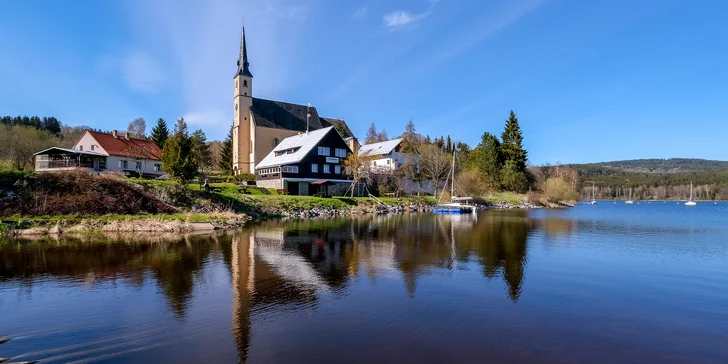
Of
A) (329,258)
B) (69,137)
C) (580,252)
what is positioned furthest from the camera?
(69,137)

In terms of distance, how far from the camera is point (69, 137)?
2589 inches

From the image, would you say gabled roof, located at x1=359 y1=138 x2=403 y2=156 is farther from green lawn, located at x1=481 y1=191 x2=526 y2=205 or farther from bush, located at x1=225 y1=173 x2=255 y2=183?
bush, located at x1=225 y1=173 x2=255 y2=183

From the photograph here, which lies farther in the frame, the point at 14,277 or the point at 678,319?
the point at 14,277

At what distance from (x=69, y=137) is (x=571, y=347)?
3179 inches

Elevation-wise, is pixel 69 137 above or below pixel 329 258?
above

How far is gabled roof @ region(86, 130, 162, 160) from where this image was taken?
1897 inches

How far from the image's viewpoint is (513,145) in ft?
244

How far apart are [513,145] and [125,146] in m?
65.4

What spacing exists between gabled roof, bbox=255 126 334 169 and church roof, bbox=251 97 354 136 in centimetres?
774

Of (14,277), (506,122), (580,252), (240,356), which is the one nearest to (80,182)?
(14,277)

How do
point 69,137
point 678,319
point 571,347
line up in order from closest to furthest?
point 571,347, point 678,319, point 69,137

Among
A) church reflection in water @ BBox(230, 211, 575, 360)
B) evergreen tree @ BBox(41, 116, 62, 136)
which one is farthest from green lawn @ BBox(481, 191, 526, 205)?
evergreen tree @ BBox(41, 116, 62, 136)

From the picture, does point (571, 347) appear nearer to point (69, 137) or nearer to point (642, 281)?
point (642, 281)

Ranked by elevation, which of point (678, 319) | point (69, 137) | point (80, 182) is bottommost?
point (678, 319)
